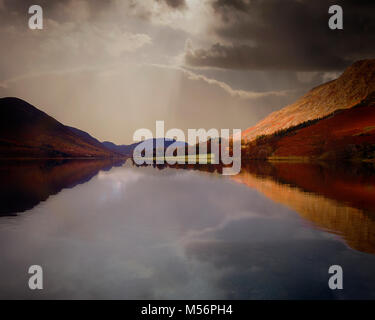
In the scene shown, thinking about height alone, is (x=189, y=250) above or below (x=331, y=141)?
below

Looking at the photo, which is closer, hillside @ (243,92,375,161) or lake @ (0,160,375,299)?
lake @ (0,160,375,299)

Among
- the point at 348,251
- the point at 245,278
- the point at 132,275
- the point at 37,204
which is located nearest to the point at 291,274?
the point at 245,278

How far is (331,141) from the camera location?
153625mm

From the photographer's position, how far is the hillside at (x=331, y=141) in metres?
129

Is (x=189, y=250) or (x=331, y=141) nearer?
(x=189, y=250)

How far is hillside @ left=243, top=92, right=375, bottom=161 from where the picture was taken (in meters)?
129

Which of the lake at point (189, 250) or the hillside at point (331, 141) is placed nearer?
the lake at point (189, 250)

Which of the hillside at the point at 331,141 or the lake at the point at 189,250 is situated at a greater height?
the hillside at the point at 331,141

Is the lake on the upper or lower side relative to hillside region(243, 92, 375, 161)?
lower
